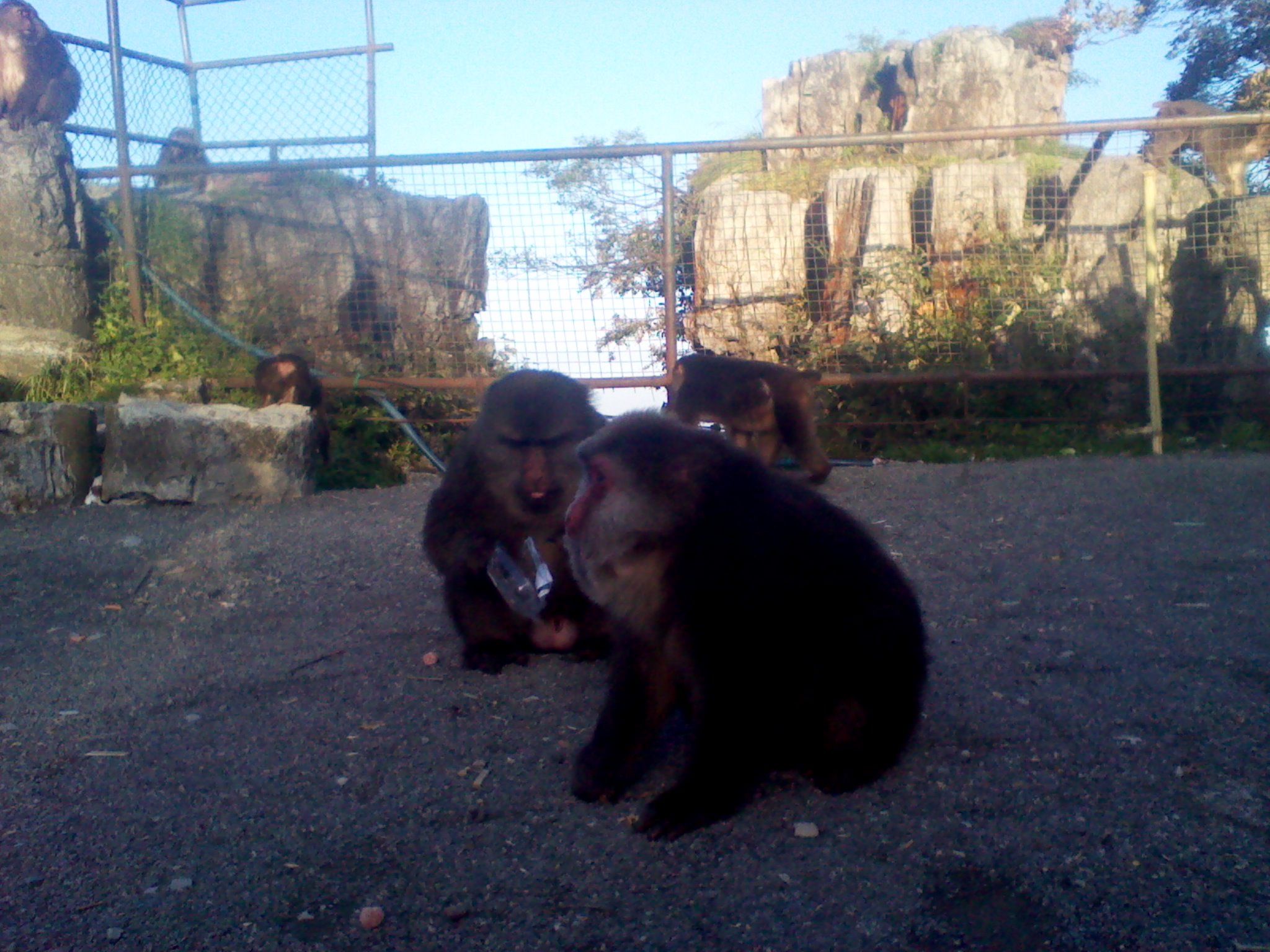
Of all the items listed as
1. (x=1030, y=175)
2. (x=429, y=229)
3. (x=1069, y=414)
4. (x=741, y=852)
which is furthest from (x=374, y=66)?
(x=741, y=852)

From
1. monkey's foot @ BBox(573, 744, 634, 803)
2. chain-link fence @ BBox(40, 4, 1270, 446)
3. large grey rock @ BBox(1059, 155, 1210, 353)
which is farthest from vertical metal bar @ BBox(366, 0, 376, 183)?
monkey's foot @ BBox(573, 744, 634, 803)

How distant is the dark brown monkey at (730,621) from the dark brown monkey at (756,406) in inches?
156

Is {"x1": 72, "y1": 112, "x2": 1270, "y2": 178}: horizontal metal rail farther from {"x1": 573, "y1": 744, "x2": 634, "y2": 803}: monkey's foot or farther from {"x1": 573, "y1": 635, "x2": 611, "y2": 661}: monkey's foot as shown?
{"x1": 573, "y1": 744, "x2": 634, "y2": 803}: monkey's foot

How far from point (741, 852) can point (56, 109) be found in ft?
28.5

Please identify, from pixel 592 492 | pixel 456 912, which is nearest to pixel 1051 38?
pixel 592 492

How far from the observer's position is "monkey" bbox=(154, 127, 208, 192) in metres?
8.45

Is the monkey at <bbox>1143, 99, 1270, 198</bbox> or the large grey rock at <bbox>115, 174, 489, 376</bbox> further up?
the monkey at <bbox>1143, 99, 1270, 198</bbox>

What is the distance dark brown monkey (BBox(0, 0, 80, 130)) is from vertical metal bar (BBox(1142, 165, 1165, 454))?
8122mm

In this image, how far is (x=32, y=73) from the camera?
322 inches

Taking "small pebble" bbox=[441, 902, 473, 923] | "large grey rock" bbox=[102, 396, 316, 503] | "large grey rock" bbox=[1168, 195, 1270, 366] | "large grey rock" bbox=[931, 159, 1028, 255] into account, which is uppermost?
"large grey rock" bbox=[931, 159, 1028, 255]

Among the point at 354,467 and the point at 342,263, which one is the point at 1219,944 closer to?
the point at 354,467

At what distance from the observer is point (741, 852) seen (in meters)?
2.22

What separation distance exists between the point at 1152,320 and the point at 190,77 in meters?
8.11

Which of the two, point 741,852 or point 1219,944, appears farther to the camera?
point 741,852
